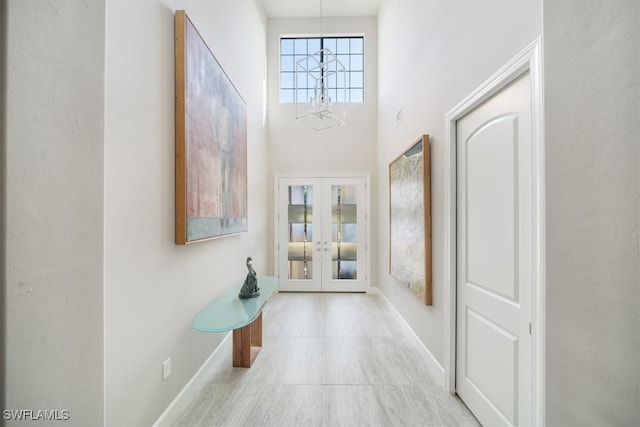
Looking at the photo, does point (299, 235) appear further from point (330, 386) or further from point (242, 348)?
point (330, 386)

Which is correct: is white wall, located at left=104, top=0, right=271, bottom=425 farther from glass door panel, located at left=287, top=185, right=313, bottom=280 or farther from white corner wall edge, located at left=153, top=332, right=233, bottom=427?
glass door panel, located at left=287, top=185, right=313, bottom=280

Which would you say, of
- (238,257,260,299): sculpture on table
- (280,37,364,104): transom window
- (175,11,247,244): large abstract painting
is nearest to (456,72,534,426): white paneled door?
(238,257,260,299): sculpture on table

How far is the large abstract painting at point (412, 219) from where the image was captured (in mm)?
2447

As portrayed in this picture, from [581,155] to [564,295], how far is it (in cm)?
54

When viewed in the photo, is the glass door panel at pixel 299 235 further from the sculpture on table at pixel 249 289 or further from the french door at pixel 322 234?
the sculpture on table at pixel 249 289

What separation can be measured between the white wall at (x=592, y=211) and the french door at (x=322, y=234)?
402 centimetres

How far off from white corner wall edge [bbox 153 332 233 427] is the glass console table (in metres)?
0.17

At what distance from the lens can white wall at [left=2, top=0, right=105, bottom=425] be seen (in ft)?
2.94

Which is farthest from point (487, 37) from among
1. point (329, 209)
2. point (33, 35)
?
point (329, 209)

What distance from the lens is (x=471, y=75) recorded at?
5.96 feet

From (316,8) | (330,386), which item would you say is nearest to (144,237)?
(330,386)

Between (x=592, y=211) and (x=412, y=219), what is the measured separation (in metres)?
1.92

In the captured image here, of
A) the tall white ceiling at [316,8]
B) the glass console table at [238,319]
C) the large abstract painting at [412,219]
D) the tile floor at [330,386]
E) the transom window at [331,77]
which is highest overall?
the tall white ceiling at [316,8]

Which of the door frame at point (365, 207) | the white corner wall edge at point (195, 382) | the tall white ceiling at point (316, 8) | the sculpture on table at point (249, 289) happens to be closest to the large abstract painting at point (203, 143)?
the sculpture on table at point (249, 289)
